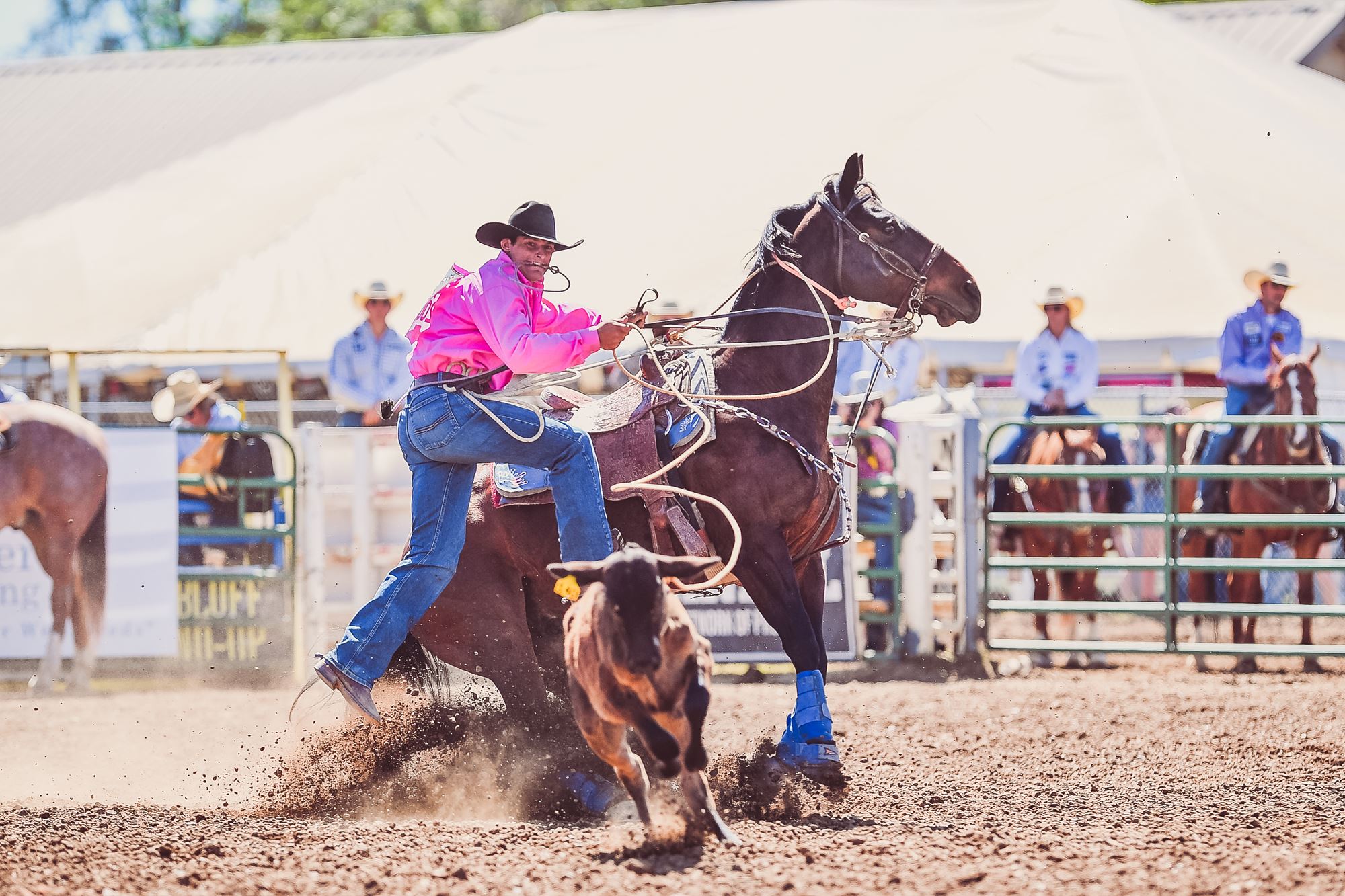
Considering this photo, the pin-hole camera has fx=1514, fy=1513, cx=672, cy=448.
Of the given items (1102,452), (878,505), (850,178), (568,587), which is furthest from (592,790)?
(1102,452)

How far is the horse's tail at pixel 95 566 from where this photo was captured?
941 cm

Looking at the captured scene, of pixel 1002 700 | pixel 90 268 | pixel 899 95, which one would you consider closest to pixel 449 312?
pixel 1002 700

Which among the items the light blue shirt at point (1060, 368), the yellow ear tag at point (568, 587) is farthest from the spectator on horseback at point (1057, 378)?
the yellow ear tag at point (568, 587)

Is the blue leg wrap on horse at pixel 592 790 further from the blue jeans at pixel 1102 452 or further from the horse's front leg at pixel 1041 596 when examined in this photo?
the blue jeans at pixel 1102 452

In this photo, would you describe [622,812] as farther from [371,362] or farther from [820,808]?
[371,362]

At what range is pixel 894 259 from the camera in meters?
5.75

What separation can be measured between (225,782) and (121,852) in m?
1.87

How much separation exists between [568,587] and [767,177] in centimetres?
1293

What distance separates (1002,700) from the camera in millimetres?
8125

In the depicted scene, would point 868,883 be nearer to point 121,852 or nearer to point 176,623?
point 121,852

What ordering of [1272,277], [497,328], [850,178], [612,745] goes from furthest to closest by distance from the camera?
[1272,277]
[850,178]
[497,328]
[612,745]

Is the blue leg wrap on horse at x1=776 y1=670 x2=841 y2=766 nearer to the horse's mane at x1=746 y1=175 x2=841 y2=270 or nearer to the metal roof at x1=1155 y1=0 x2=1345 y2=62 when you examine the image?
the horse's mane at x1=746 y1=175 x2=841 y2=270

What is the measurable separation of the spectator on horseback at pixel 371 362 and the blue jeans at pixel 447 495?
5.58m

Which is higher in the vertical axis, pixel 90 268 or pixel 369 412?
pixel 90 268
